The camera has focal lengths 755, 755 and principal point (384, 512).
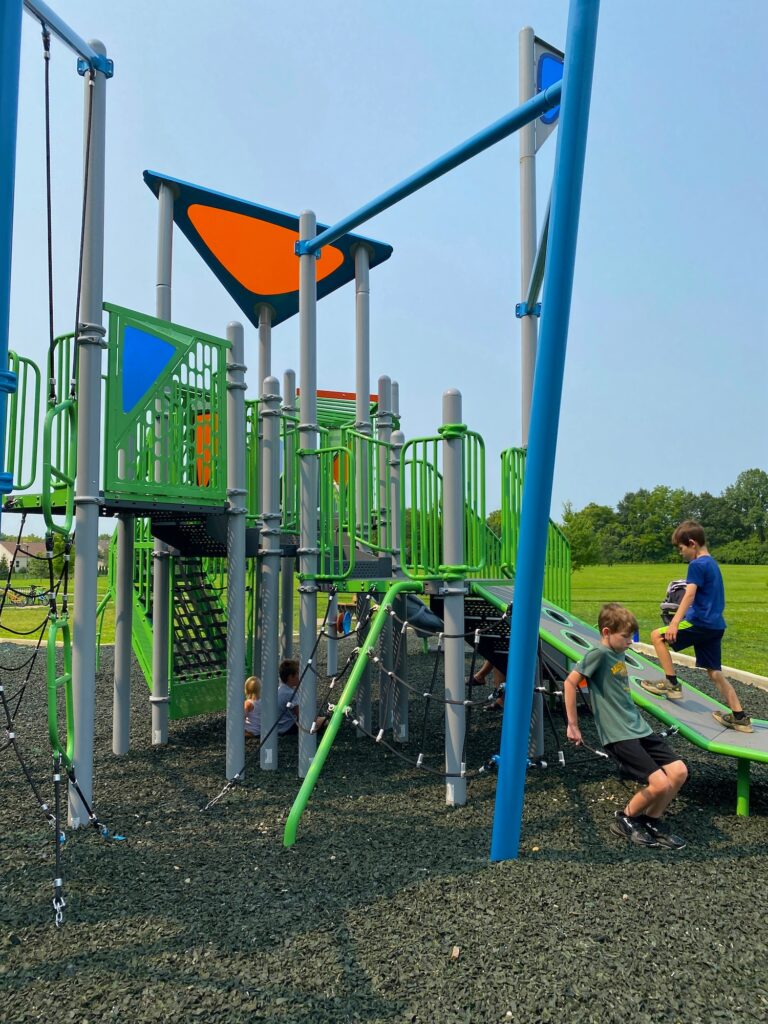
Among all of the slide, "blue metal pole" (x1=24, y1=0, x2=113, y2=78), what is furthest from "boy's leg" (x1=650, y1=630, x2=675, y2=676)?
"blue metal pole" (x1=24, y1=0, x2=113, y2=78)

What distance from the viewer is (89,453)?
4.79 m

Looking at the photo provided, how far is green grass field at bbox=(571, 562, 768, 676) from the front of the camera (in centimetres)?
1515

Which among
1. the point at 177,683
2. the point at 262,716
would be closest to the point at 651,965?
the point at 262,716

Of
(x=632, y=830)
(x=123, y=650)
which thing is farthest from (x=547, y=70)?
(x=123, y=650)

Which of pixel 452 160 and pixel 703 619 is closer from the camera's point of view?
pixel 452 160

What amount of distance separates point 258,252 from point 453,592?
5.15 metres

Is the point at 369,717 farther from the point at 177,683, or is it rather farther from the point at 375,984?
the point at 375,984

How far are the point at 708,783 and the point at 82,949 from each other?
4.49m

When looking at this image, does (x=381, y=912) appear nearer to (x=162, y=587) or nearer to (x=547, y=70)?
(x=162, y=587)

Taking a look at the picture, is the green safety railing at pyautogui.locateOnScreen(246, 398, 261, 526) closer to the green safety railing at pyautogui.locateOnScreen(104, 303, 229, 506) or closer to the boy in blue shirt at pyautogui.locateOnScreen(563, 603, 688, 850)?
the green safety railing at pyautogui.locateOnScreen(104, 303, 229, 506)

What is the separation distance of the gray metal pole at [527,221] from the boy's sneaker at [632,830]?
120 inches

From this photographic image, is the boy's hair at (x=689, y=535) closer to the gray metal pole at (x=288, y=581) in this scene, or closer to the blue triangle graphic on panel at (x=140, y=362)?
the gray metal pole at (x=288, y=581)

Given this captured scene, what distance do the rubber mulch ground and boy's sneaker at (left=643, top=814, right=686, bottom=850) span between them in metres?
0.08

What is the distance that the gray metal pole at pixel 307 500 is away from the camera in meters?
5.87
